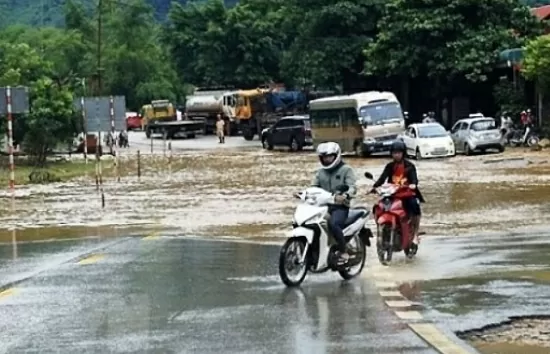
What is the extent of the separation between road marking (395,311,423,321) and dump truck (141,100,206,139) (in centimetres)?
6893

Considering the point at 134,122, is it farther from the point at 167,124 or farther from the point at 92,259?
the point at 92,259

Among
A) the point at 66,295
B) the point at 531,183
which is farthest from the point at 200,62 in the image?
the point at 66,295

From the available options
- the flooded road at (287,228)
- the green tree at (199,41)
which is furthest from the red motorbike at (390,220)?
the green tree at (199,41)

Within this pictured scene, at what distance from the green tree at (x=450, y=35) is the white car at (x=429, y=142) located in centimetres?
1036

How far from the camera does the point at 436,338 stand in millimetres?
9727

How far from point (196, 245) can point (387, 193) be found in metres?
4.26

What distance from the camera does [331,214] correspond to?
45.5ft

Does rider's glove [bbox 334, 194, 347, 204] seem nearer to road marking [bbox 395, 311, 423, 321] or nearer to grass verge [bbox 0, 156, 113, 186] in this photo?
road marking [bbox 395, 311, 423, 321]

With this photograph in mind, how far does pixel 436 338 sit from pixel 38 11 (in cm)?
13264

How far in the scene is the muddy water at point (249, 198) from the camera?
2275 cm

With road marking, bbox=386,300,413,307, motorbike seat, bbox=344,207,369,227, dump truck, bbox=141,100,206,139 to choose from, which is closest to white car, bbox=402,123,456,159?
motorbike seat, bbox=344,207,369,227

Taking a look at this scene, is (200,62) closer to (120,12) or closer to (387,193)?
(120,12)

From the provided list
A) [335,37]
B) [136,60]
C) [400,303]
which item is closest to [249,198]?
[400,303]

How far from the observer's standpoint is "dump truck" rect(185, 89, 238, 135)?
255 ft
